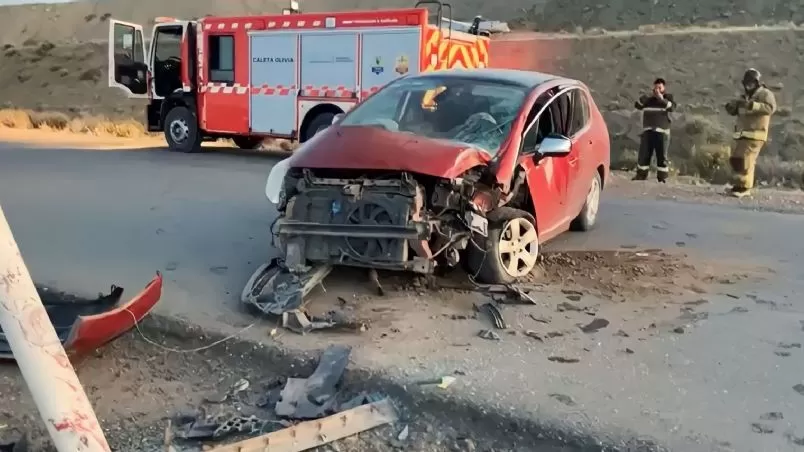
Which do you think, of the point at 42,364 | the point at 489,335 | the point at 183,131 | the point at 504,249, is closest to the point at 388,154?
the point at 504,249

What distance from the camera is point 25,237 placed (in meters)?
7.96

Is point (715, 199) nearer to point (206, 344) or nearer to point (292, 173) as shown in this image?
point (292, 173)

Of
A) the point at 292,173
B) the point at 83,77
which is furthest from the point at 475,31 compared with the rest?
Answer: the point at 83,77

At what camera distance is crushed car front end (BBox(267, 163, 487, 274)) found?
19.1 feet

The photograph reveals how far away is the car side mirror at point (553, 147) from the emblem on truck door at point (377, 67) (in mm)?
8943

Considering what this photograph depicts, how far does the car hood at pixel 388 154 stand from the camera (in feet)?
19.1

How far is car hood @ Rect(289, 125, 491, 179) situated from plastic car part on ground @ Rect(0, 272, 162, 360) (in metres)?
1.49

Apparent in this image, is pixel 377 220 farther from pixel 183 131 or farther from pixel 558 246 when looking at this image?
pixel 183 131

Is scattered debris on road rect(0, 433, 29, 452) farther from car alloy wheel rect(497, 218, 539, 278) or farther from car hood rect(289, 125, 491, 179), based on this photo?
car alloy wheel rect(497, 218, 539, 278)

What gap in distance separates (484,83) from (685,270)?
2354 millimetres

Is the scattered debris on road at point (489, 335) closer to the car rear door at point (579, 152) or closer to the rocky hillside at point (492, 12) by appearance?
the car rear door at point (579, 152)

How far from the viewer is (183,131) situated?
57.2 ft

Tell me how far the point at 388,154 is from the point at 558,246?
109 inches

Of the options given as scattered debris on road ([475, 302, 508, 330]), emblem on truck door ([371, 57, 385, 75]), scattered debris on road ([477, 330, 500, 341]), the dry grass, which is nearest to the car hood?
scattered debris on road ([475, 302, 508, 330])
